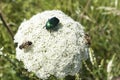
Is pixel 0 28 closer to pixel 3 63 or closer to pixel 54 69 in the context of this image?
pixel 3 63

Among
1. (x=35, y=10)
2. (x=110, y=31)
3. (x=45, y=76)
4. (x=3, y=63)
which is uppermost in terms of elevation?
(x=35, y=10)

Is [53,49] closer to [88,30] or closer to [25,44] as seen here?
[25,44]

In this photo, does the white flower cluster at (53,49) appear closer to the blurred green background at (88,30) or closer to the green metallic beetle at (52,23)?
the green metallic beetle at (52,23)

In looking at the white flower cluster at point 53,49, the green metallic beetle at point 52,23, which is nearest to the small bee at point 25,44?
the white flower cluster at point 53,49

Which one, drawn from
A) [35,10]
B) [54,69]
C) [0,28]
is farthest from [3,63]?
[54,69]

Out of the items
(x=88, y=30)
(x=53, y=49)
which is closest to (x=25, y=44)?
(x=53, y=49)

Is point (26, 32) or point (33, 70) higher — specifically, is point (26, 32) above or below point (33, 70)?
above
